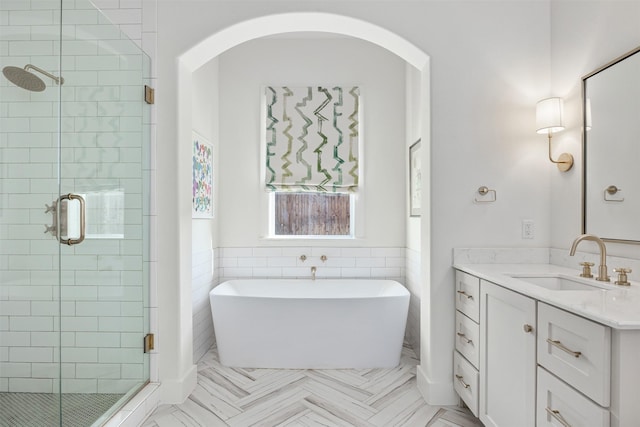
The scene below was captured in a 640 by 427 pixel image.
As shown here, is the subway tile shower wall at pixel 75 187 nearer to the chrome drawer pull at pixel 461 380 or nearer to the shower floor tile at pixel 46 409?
the shower floor tile at pixel 46 409

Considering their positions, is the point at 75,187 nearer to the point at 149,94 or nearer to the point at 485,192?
the point at 149,94

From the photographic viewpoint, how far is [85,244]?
6.10 ft

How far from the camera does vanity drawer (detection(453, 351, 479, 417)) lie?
2.00 m

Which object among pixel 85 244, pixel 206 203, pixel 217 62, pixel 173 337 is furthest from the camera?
pixel 217 62

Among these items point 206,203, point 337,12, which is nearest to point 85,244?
point 206,203

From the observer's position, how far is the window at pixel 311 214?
3867 mm

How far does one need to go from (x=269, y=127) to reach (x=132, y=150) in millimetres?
1727

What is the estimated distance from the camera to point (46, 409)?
5.48 ft

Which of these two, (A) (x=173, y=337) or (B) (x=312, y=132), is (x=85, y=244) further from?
(B) (x=312, y=132)

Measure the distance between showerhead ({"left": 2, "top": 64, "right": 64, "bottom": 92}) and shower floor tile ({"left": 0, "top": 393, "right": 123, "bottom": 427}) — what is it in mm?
1288

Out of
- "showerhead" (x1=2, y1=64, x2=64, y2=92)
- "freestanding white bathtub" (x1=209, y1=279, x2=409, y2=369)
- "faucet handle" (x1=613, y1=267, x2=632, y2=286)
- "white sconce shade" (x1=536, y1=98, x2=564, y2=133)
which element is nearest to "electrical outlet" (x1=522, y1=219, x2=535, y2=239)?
"white sconce shade" (x1=536, y1=98, x2=564, y2=133)

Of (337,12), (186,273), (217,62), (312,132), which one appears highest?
(217,62)

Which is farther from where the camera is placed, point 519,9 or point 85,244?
point 519,9

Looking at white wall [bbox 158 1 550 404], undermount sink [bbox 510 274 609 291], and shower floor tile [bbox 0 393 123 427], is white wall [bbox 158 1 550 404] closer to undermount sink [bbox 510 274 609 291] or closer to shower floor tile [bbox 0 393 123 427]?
undermount sink [bbox 510 274 609 291]
